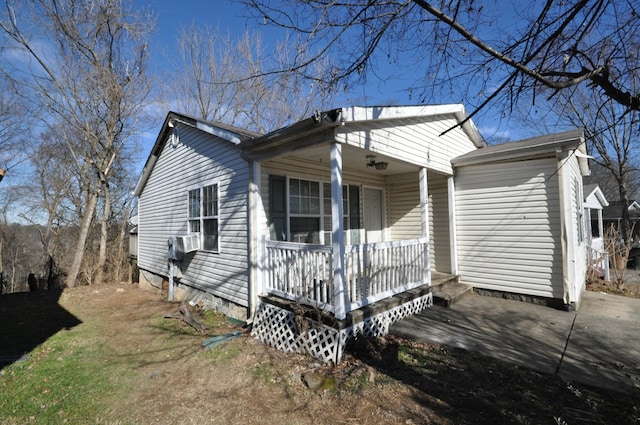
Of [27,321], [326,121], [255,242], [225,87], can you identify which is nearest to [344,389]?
[255,242]

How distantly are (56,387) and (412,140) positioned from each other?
21.5 ft

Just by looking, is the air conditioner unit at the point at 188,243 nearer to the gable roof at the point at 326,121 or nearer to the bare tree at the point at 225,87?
the gable roof at the point at 326,121

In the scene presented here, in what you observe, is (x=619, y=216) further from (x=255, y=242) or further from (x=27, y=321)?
(x=27, y=321)

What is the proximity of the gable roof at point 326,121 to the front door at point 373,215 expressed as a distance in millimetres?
2525

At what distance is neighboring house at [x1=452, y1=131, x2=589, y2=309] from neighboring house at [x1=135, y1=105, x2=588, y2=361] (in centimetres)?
3

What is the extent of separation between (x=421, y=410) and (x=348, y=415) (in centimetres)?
72

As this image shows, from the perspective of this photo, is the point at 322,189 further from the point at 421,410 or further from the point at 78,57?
the point at 78,57

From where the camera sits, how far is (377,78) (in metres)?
3.46

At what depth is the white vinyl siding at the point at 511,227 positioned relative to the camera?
6004 mm

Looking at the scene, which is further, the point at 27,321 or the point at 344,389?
the point at 27,321

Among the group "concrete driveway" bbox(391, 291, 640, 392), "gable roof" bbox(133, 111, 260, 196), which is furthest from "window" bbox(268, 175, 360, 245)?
"concrete driveway" bbox(391, 291, 640, 392)

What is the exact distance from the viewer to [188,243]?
7.40 m

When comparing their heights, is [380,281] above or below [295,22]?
below

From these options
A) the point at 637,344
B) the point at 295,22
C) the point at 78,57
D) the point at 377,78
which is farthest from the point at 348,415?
the point at 78,57
